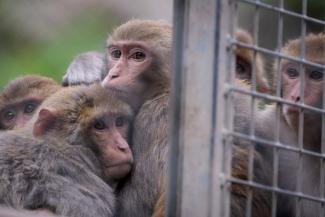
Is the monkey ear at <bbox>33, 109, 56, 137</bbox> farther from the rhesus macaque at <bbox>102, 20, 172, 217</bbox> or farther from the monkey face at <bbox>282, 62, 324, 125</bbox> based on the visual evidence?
the monkey face at <bbox>282, 62, 324, 125</bbox>

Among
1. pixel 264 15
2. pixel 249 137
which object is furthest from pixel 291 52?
pixel 264 15

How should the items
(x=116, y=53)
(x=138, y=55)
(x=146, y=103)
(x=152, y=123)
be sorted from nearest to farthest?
(x=152, y=123) → (x=146, y=103) → (x=138, y=55) → (x=116, y=53)

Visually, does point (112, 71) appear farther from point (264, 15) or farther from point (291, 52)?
point (264, 15)

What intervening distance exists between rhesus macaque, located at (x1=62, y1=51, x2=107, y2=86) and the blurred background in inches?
56.1

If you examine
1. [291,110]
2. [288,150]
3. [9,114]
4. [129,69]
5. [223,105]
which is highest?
[129,69]

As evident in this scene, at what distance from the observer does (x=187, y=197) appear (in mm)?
3904

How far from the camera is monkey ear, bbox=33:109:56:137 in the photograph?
5.12 meters

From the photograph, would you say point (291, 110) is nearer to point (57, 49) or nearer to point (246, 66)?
point (246, 66)

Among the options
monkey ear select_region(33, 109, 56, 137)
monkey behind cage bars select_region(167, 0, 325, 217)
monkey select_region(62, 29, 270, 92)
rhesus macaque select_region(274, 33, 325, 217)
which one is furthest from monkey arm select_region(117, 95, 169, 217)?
monkey behind cage bars select_region(167, 0, 325, 217)

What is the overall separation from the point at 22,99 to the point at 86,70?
16.8 inches

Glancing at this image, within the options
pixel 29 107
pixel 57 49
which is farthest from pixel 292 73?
pixel 57 49

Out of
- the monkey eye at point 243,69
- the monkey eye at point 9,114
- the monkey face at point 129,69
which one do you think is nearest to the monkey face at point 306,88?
the monkey face at point 129,69

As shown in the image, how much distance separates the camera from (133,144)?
16.8ft

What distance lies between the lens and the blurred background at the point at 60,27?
771 centimetres
